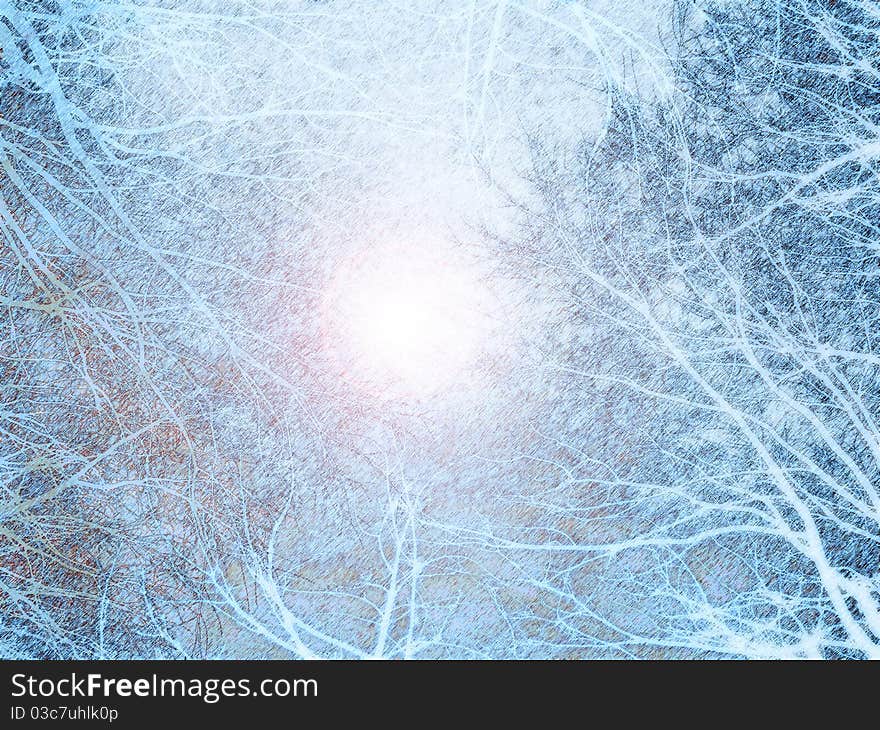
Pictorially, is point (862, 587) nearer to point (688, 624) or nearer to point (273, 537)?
point (688, 624)

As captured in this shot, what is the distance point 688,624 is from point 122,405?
149cm

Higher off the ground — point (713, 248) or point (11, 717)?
point (713, 248)

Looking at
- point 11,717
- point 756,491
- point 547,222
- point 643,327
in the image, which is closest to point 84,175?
point 547,222

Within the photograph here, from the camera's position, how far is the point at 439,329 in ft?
5.58

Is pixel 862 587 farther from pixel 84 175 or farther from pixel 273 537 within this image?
pixel 84 175

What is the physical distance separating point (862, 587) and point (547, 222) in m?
1.16

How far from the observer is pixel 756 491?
1655mm

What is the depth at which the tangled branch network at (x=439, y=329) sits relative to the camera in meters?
1.65

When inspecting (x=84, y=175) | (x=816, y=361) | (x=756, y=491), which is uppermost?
(x=84, y=175)

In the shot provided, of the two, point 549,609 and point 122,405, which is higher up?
point 122,405

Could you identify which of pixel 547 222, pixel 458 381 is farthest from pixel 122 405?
pixel 547 222

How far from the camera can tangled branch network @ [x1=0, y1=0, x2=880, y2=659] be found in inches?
65.1

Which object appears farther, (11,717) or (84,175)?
(84,175)

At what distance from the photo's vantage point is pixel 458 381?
1.70 m
